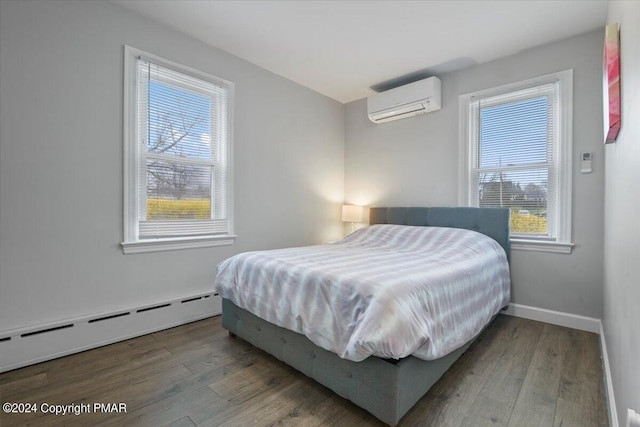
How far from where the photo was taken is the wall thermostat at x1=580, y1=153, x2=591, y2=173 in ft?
8.25

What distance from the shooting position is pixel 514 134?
2965 mm

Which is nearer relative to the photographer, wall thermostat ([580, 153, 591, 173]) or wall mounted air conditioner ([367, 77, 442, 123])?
wall thermostat ([580, 153, 591, 173])

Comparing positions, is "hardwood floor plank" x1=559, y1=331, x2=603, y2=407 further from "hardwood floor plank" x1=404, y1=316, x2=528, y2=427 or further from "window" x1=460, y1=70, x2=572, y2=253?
"window" x1=460, y1=70, x2=572, y2=253

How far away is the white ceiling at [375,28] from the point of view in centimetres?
228

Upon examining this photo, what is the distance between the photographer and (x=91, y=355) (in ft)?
6.87

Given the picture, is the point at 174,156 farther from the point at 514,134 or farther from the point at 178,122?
the point at 514,134

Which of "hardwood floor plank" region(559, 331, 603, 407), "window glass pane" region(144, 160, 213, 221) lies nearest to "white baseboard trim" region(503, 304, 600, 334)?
"hardwood floor plank" region(559, 331, 603, 407)

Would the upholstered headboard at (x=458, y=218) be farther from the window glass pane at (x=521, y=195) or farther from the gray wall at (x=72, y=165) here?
the gray wall at (x=72, y=165)

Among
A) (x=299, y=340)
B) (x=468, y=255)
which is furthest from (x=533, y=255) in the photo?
(x=299, y=340)

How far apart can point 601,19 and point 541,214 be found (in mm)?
1608

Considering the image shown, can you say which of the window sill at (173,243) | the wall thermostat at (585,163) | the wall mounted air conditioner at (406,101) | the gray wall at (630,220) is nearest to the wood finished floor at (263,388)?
the gray wall at (630,220)

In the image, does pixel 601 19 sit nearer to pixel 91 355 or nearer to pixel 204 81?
pixel 204 81

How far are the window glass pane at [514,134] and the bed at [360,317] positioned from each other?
3.11ft

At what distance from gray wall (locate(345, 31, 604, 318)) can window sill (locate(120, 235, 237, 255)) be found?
79.6 inches
